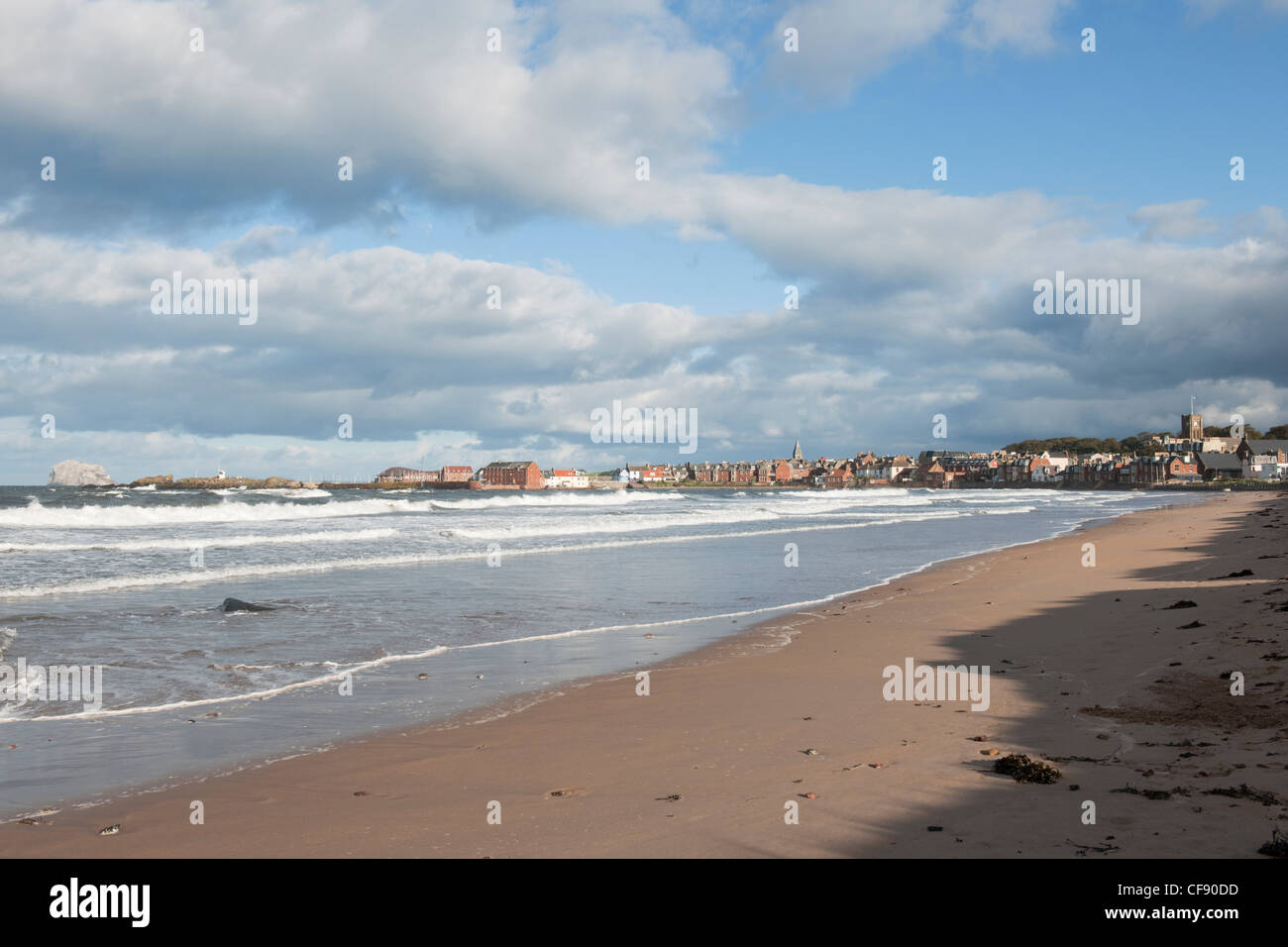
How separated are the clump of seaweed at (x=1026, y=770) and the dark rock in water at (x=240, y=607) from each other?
1307 centimetres

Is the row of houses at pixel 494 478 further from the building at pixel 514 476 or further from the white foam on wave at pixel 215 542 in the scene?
the white foam on wave at pixel 215 542

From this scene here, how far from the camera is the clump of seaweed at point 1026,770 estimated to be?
5387mm

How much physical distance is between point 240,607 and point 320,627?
2250 millimetres

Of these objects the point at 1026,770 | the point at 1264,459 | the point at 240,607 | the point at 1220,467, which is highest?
the point at 1264,459

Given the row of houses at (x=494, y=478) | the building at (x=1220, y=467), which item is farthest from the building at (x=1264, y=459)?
the row of houses at (x=494, y=478)

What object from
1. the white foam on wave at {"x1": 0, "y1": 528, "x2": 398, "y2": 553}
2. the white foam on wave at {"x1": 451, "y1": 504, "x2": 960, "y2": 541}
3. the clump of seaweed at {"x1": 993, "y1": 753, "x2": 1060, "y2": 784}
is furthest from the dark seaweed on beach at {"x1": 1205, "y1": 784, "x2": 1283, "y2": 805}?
the white foam on wave at {"x1": 451, "y1": 504, "x2": 960, "y2": 541}

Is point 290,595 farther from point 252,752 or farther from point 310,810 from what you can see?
point 310,810

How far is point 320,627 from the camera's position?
1352 centimetres

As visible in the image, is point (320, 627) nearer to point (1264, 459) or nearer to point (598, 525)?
point (598, 525)

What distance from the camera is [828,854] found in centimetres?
444

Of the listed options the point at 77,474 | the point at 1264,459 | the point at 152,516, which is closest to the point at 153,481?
the point at 77,474

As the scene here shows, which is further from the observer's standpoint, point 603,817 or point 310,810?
point 310,810
